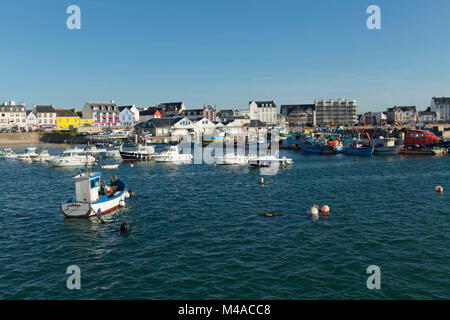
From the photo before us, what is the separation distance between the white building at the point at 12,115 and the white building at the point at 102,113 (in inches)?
1131

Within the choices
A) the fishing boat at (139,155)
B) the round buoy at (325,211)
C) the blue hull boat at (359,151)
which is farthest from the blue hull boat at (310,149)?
the round buoy at (325,211)

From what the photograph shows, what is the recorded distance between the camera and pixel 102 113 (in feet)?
591

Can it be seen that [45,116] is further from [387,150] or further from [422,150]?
[422,150]

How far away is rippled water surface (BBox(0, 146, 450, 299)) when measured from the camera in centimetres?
2027

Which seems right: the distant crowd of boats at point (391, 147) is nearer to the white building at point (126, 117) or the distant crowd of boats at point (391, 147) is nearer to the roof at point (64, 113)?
the white building at point (126, 117)

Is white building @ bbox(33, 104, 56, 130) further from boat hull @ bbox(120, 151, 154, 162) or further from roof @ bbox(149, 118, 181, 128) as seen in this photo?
boat hull @ bbox(120, 151, 154, 162)

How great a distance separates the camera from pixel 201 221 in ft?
109

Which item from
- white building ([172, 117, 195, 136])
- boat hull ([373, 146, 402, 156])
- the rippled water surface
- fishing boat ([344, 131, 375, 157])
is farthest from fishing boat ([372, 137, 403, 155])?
white building ([172, 117, 195, 136])

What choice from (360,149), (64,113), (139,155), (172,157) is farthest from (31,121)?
(360,149)
